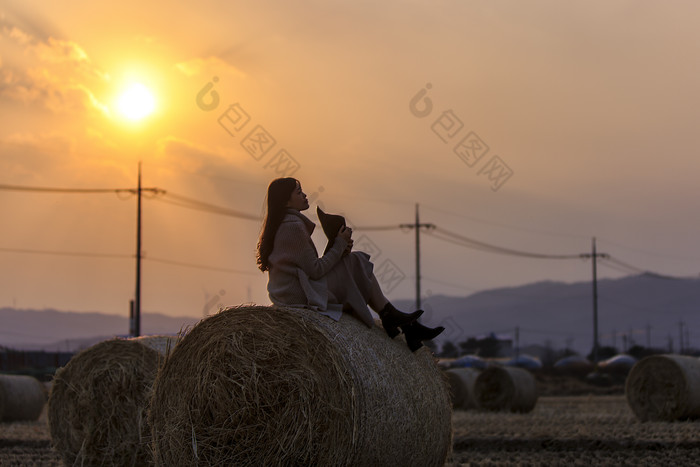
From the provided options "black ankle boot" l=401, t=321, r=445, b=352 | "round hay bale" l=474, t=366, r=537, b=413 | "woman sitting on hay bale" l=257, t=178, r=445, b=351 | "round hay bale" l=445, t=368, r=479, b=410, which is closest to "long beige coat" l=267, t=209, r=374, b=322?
"woman sitting on hay bale" l=257, t=178, r=445, b=351

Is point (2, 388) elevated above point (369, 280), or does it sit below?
below

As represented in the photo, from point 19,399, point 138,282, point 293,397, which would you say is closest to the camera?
point 293,397

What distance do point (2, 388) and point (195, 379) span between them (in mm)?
12382

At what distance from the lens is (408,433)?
7605 mm

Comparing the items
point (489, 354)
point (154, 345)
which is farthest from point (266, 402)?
point (489, 354)

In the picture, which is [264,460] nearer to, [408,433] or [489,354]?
[408,433]

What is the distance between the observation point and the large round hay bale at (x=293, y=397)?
7359 millimetres

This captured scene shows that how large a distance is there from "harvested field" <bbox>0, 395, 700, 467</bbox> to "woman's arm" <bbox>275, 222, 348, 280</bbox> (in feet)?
10.6

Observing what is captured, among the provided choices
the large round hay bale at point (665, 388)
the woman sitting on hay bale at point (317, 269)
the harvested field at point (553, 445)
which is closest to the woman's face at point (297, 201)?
the woman sitting on hay bale at point (317, 269)

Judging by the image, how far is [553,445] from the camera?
40.3 ft

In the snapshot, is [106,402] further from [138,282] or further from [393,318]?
[138,282]

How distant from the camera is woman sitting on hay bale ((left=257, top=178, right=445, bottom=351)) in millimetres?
7891

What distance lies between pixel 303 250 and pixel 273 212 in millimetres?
432

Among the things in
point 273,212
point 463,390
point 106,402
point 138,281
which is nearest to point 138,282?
point 138,281
